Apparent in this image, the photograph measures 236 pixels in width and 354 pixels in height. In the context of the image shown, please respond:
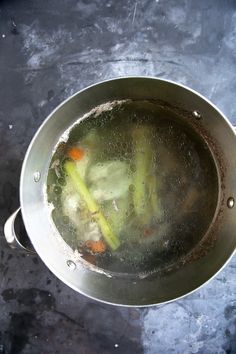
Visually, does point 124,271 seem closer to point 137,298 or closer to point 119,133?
point 137,298

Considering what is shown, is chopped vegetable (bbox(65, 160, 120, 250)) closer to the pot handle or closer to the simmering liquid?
the simmering liquid

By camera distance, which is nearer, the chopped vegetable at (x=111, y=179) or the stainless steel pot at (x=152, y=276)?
the stainless steel pot at (x=152, y=276)

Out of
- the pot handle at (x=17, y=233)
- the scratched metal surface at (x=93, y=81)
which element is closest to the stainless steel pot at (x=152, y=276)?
the pot handle at (x=17, y=233)

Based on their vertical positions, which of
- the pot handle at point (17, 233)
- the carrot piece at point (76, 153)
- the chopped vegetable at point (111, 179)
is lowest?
the pot handle at point (17, 233)

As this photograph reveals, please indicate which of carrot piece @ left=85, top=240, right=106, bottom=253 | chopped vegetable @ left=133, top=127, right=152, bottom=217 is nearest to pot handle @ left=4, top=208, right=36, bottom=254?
carrot piece @ left=85, top=240, right=106, bottom=253

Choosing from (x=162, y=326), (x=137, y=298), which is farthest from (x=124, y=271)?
(x=162, y=326)

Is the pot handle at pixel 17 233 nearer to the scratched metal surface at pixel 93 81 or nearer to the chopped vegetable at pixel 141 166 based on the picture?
the scratched metal surface at pixel 93 81
